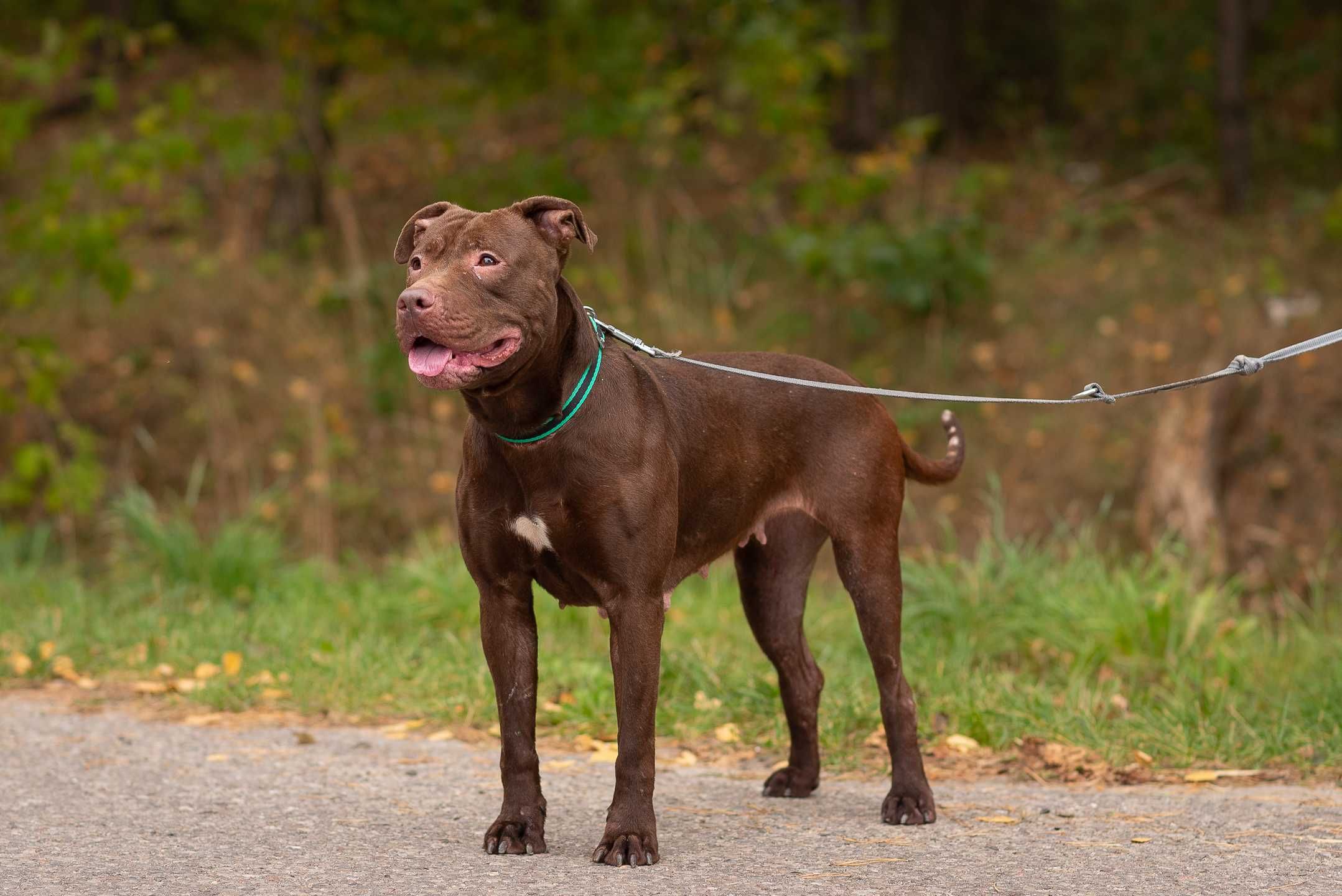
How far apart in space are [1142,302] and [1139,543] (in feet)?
12.0

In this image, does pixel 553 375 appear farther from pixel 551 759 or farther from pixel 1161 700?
pixel 1161 700

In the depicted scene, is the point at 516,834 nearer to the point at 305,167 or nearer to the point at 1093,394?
the point at 1093,394

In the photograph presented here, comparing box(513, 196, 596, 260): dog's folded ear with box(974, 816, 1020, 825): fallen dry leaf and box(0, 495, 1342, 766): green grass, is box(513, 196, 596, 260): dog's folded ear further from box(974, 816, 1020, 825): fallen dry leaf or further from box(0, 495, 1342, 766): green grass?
box(0, 495, 1342, 766): green grass

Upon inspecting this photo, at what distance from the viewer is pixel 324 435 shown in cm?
1219

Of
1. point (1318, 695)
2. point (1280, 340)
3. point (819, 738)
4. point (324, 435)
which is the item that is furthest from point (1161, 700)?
point (324, 435)

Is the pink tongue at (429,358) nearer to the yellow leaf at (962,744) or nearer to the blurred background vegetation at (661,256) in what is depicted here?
the yellow leaf at (962,744)

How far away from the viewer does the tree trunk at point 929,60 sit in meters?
16.9

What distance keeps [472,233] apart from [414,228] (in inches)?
17.6

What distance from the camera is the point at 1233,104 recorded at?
14.9m

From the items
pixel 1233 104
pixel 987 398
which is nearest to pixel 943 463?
pixel 987 398

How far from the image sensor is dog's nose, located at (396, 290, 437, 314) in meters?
3.84

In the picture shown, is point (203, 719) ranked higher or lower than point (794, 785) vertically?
lower

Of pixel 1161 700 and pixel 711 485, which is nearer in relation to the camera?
pixel 711 485

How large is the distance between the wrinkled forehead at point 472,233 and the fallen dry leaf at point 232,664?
10.6ft
